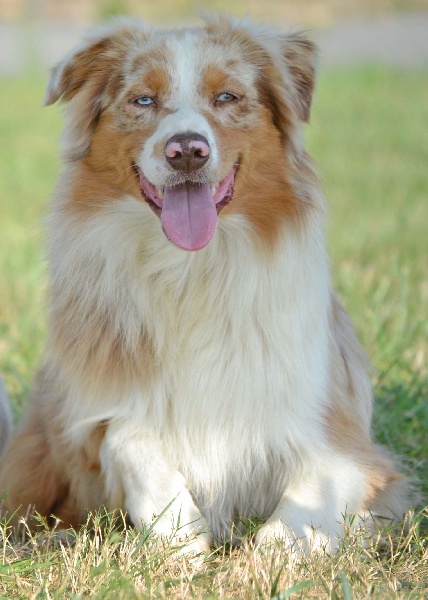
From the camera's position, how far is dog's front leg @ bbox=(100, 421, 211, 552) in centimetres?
379

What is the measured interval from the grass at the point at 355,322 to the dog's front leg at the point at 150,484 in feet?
0.35

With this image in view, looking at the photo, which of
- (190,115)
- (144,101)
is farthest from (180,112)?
(144,101)

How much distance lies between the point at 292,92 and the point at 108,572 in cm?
193

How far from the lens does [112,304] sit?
3967 mm

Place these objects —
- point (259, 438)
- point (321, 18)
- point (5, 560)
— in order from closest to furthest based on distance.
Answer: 1. point (5, 560)
2. point (259, 438)
3. point (321, 18)

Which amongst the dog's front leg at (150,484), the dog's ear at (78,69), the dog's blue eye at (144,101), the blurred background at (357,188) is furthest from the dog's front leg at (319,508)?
the dog's ear at (78,69)

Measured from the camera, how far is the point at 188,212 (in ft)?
12.4

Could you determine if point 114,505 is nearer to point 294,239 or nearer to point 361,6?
point 294,239

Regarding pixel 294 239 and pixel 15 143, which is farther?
pixel 15 143

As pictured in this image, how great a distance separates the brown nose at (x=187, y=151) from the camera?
3.61 metres

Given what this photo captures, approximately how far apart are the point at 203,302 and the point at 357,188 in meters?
8.03

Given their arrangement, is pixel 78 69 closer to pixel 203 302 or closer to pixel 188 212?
pixel 188 212

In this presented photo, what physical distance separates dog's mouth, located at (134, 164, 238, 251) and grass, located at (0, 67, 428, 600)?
635 millimetres

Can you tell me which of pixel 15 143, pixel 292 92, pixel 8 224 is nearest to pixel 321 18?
pixel 15 143
